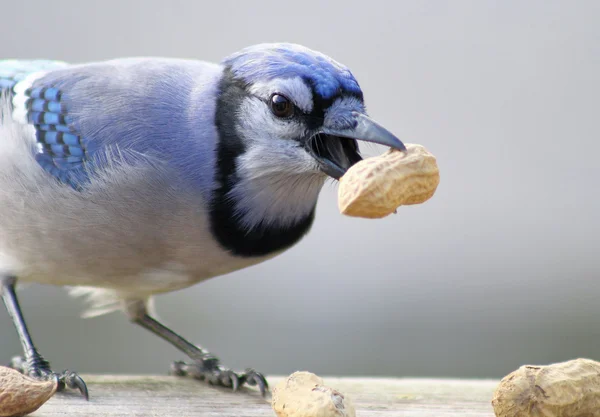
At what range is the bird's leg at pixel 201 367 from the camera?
86.5 inches

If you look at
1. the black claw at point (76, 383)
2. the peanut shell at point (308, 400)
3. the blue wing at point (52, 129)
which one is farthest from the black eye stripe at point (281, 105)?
the black claw at point (76, 383)

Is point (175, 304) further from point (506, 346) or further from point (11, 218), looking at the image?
point (11, 218)

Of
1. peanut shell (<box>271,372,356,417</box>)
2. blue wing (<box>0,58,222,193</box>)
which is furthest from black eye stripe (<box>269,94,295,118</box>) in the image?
peanut shell (<box>271,372,356,417</box>)

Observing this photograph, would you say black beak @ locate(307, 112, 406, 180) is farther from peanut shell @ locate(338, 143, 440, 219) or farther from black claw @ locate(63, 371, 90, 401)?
black claw @ locate(63, 371, 90, 401)

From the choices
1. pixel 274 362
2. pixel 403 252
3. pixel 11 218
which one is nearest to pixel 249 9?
pixel 403 252

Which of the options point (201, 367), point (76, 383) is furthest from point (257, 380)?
point (76, 383)

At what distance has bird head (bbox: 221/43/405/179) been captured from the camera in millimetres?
1974

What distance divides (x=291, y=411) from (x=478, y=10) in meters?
2.79

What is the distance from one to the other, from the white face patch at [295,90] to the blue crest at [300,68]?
0.04 ft

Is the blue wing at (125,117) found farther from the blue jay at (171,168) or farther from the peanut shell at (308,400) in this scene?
the peanut shell at (308,400)

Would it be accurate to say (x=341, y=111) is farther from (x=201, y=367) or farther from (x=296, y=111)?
(x=201, y=367)

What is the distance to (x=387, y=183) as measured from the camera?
1.75m

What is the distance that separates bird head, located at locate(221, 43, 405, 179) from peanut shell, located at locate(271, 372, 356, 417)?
17.4 inches

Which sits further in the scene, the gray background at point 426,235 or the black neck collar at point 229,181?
the gray background at point 426,235
